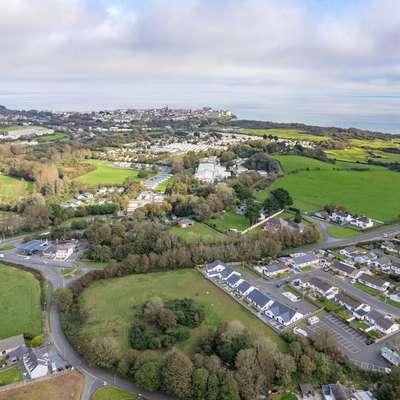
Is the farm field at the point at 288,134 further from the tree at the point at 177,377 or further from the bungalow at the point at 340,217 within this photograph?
the tree at the point at 177,377

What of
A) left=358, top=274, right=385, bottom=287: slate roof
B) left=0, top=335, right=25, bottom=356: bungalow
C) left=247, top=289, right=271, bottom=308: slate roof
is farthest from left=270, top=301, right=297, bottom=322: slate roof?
left=0, top=335, right=25, bottom=356: bungalow

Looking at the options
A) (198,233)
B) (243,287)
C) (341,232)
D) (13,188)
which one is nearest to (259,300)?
(243,287)

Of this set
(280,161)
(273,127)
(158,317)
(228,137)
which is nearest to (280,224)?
(158,317)

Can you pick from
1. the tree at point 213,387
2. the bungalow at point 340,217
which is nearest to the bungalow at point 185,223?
the bungalow at point 340,217

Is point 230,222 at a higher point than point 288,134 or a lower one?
lower

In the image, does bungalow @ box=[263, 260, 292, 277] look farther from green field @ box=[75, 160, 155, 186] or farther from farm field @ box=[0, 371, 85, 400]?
green field @ box=[75, 160, 155, 186]

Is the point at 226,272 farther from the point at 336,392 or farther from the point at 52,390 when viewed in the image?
the point at 52,390
